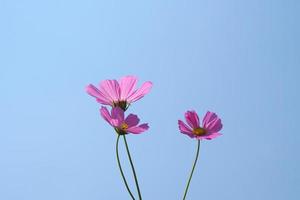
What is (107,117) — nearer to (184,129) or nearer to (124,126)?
(124,126)

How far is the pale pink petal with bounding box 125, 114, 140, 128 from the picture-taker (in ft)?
2.27

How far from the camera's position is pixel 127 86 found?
30.5 inches

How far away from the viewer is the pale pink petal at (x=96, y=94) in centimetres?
73

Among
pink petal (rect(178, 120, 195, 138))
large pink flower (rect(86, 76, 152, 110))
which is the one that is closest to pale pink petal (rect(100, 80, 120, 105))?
large pink flower (rect(86, 76, 152, 110))

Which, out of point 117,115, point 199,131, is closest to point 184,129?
point 199,131

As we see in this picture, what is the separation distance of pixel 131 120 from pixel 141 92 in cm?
8

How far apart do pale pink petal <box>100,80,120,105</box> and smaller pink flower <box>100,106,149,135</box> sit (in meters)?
0.07

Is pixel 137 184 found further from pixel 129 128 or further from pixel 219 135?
pixel 219 135

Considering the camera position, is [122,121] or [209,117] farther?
[209,117]

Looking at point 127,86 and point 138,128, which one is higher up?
point 127,86

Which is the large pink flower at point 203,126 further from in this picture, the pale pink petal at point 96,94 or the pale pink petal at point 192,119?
the pale pink petal at point 96,94

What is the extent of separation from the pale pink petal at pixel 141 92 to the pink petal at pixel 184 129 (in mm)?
86

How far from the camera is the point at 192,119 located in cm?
80

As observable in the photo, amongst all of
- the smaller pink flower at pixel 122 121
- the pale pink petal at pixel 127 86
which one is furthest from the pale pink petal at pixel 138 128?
the pale pink petal at pixel 127 86
